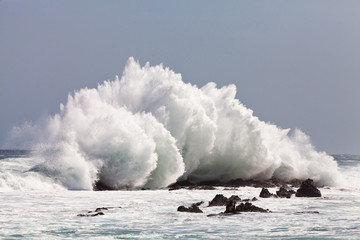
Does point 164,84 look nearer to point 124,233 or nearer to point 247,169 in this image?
point 247,169

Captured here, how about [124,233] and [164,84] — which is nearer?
[124,233]

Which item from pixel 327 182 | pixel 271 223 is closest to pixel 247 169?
pixel 327 182

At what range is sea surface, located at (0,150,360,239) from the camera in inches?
695

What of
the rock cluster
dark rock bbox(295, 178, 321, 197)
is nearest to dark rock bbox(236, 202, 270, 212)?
the rock cluster

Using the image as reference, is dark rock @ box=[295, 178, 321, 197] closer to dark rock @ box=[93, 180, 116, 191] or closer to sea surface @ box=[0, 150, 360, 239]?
sea surface @ box=[0, 150, 360, 239]

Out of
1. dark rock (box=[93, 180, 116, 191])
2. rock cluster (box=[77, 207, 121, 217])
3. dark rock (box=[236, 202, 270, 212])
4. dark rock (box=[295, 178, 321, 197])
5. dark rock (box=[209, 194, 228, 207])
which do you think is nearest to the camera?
rock cluster (box=[77, 207, 121, 217])

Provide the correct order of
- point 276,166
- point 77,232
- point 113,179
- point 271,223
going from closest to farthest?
point 77,232
point 271,223
point 113,179
point 276,166

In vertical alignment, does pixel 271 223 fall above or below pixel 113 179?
below

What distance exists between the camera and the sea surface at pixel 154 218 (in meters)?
17.6

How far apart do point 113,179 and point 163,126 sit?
294 inches

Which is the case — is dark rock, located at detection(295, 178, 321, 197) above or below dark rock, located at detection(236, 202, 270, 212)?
above

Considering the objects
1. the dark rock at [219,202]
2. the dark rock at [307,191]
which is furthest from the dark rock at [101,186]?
the dark rock at [307,191]

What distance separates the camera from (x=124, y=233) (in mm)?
17781

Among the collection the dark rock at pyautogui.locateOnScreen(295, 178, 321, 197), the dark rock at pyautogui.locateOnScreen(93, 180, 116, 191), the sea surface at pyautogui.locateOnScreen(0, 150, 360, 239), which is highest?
the dark rock at pyautogui.locateOnScreen(93, 180, 116, 191)
